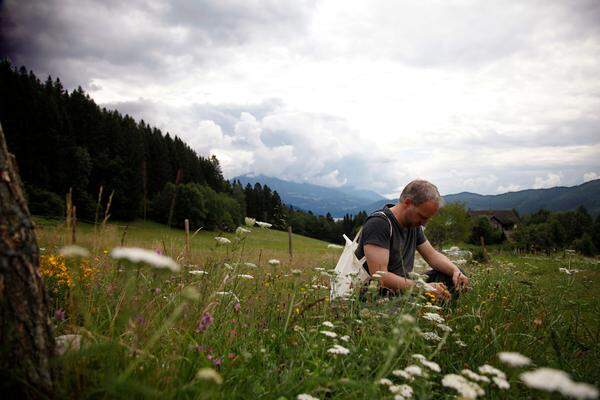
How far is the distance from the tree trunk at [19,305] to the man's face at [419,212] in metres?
4.23

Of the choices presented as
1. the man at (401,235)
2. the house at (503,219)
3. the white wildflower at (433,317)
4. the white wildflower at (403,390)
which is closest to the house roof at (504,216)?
the house at (503,219)

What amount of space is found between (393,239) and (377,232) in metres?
0.35

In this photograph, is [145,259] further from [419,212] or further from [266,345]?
[419,212]

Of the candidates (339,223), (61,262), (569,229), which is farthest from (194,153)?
→ (569,229)

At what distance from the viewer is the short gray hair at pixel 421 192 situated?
4688 millimetres

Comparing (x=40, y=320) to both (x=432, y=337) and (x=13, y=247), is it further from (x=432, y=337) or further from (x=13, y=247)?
(x=432, y=337)

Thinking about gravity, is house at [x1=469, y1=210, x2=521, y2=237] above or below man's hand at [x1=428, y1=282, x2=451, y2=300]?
below

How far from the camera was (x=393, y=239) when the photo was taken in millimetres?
4828

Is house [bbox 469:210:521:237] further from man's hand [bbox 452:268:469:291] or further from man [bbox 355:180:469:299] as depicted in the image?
man [bbox 355:180:469:299]

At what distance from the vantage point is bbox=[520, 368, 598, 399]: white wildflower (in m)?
1.18

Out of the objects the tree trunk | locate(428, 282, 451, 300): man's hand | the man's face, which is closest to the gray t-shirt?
the man's face

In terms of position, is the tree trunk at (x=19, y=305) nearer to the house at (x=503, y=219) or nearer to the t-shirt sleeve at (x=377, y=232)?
the t-shirt sleeve at (x=377, y=232)

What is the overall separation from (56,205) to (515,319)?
40382 millimetres

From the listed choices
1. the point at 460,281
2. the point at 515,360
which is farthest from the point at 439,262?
the point at 515,360
